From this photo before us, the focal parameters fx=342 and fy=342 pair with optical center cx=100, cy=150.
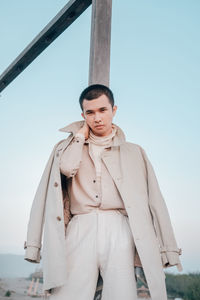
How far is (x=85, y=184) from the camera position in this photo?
2027 mm

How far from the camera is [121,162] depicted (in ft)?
6.84

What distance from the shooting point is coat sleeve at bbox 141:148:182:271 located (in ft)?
6.11

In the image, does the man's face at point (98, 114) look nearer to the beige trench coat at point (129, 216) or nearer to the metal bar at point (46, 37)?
the beige trench coat at point (129, 216)

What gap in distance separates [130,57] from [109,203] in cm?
231

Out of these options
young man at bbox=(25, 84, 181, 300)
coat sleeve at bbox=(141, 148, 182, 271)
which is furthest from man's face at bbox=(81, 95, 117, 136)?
coat sleeve at bbox=(141, 148, 182, 271)

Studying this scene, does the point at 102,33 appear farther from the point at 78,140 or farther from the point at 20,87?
the point at 20,87

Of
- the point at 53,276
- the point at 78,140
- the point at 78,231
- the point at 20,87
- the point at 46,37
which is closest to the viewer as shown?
the point at 53,276

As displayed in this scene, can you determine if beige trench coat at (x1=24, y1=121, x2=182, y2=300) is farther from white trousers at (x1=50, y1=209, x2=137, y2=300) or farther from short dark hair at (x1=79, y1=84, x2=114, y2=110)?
short dark hair at (x1=79, y1=84, x2=114, y2=110)

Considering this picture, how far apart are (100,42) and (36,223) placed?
139 centimetres

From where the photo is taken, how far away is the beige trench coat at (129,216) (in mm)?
1787

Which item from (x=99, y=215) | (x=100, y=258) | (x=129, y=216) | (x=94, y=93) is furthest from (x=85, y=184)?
(x=94, y=93)

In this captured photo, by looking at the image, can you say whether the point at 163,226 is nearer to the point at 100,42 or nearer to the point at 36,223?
the point at 36,223

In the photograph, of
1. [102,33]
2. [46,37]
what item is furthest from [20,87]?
[102,33]

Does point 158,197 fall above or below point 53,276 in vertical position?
above
